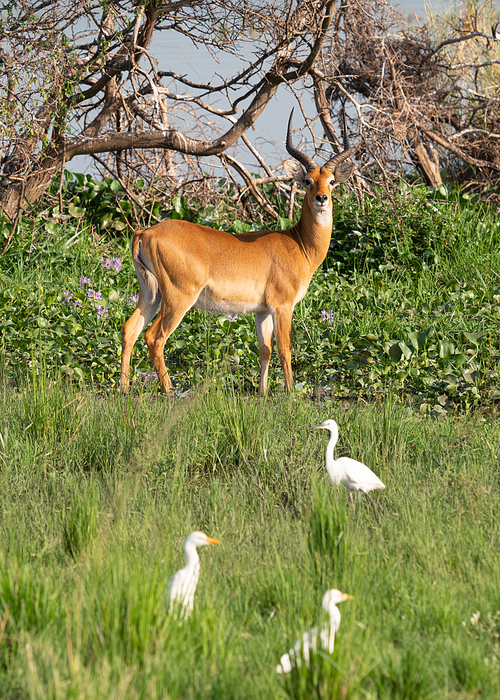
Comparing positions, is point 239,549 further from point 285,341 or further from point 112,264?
point 112,264

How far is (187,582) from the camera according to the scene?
2566 millimetres

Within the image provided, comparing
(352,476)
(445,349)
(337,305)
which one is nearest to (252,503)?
(352,476)

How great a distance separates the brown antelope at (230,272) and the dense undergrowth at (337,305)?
352 mm

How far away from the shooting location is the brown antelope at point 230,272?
19.8ft

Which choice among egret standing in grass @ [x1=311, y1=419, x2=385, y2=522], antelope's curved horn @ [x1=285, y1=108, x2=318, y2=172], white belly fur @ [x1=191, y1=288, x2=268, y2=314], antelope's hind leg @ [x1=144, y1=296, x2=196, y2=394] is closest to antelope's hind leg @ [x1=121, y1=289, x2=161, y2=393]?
antelope's hind leg @ [x1=144, y1=296, x2=196, y2=394]

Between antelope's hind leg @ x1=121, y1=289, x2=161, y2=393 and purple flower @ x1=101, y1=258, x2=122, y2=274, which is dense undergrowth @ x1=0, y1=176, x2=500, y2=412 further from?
antelope's hind leg @ x1=121, y1=289, x2=161, y2=393

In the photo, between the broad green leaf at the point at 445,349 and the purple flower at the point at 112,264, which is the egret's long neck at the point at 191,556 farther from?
the purple flower at the point at 112,264

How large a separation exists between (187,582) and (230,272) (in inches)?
155

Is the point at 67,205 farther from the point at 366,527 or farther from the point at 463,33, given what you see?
the point at 366,527

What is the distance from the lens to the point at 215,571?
9.51 ft

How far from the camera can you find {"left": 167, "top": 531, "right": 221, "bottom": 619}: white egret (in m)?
2.47

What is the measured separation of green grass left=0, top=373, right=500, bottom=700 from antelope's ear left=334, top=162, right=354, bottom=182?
2.34 m

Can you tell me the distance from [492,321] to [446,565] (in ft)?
14.5

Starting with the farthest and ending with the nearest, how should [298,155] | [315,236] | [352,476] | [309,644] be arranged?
[298,155] < [315,236] < [352,476] < [309,644]
